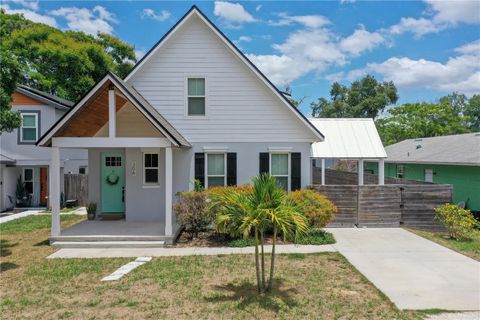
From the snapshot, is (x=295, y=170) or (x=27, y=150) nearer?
(x=295, y=170)

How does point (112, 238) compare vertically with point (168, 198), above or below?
below

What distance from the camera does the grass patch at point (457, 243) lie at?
894cm

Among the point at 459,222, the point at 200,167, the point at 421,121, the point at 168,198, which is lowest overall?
the point at 459,222

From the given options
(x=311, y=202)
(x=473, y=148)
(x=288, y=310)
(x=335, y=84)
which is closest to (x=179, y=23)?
(x=311, y=202)

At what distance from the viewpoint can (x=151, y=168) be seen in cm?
1215

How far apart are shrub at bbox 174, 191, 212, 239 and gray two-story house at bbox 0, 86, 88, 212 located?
1045 cm

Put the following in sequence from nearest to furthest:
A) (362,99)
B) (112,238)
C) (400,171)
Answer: (112,238), (400,171), (362,99)

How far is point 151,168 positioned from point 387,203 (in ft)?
28.4

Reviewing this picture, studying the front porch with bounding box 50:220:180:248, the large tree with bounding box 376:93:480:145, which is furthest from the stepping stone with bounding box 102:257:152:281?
the large tree with bounding box 376:93:480:145

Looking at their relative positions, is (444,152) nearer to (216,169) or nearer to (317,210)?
(317,210)

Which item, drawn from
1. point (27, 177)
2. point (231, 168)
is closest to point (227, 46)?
point (231, 168)

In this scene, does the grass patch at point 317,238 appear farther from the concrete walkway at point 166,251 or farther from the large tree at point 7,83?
the large tree at point 7,83

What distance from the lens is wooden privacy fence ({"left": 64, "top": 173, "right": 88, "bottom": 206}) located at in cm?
1770

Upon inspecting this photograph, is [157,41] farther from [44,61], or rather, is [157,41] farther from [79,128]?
[44,61]
